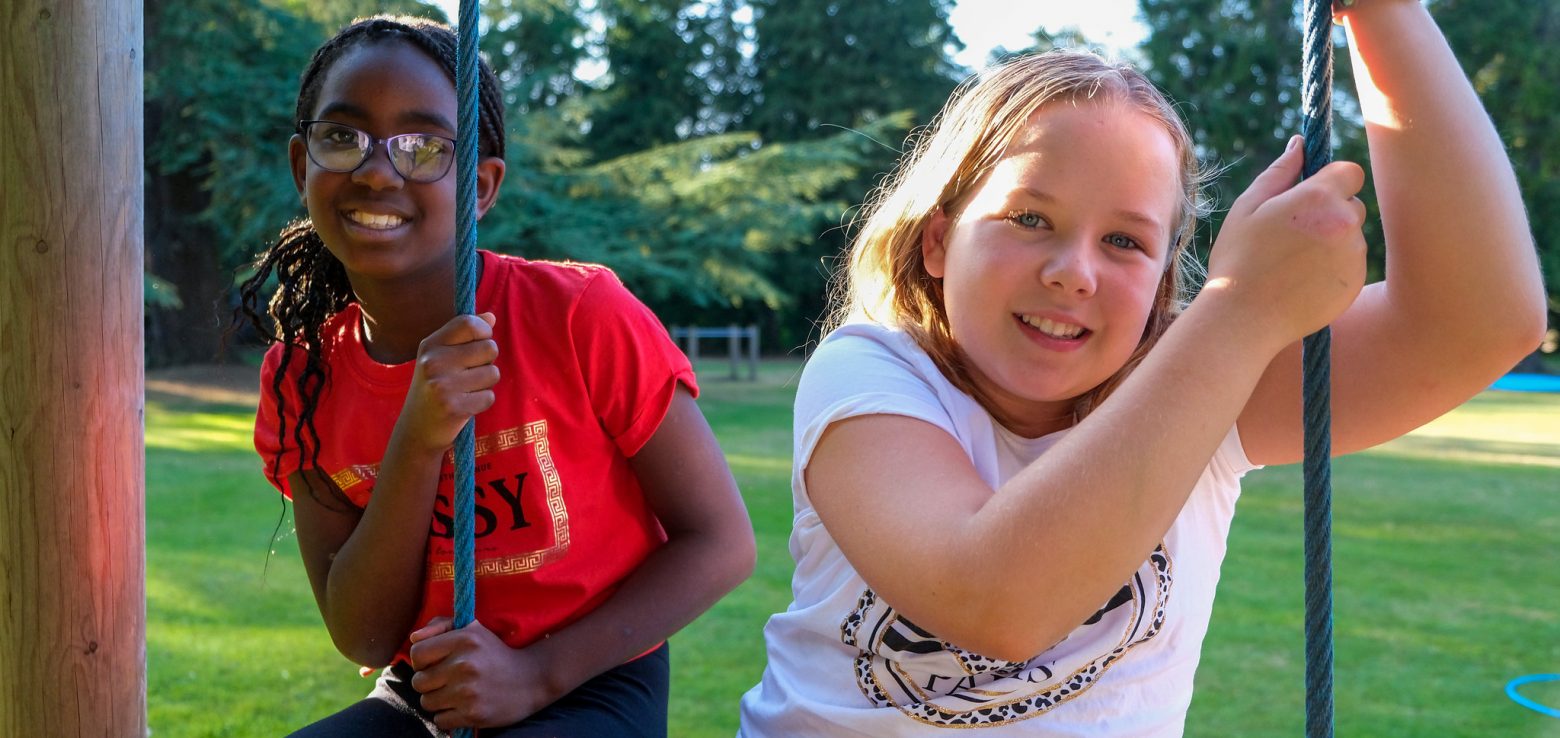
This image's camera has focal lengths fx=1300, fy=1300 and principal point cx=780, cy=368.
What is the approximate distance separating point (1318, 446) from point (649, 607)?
0.98 m

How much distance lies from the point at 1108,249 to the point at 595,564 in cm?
89

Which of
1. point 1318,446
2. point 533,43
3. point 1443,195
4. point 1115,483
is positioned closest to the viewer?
point 1115,483

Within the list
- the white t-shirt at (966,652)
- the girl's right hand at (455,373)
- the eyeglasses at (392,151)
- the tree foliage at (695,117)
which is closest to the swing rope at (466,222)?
the girl's right hand at (455,373)

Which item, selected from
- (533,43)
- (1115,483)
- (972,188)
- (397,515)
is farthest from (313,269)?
(533,43)

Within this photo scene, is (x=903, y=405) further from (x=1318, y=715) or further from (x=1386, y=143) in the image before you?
(x=1386, y=143)

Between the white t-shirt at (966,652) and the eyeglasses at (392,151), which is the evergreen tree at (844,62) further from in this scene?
the white t-shirt at (966,652)

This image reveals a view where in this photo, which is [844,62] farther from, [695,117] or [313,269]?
[313,269]

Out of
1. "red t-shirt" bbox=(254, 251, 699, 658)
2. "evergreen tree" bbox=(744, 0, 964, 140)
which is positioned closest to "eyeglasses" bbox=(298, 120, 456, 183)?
"red t-shirt" bbox=(254, 251, 699, 658)

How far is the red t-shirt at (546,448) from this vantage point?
5.95 ft

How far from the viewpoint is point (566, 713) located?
5.74 feet

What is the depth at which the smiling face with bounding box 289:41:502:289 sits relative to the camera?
1.86 meters

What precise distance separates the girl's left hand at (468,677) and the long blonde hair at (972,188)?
62 cm

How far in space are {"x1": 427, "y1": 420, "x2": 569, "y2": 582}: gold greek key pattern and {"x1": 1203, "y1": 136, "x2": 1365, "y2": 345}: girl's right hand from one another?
3.39ft

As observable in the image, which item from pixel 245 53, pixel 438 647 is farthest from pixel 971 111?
pixel 245 53
